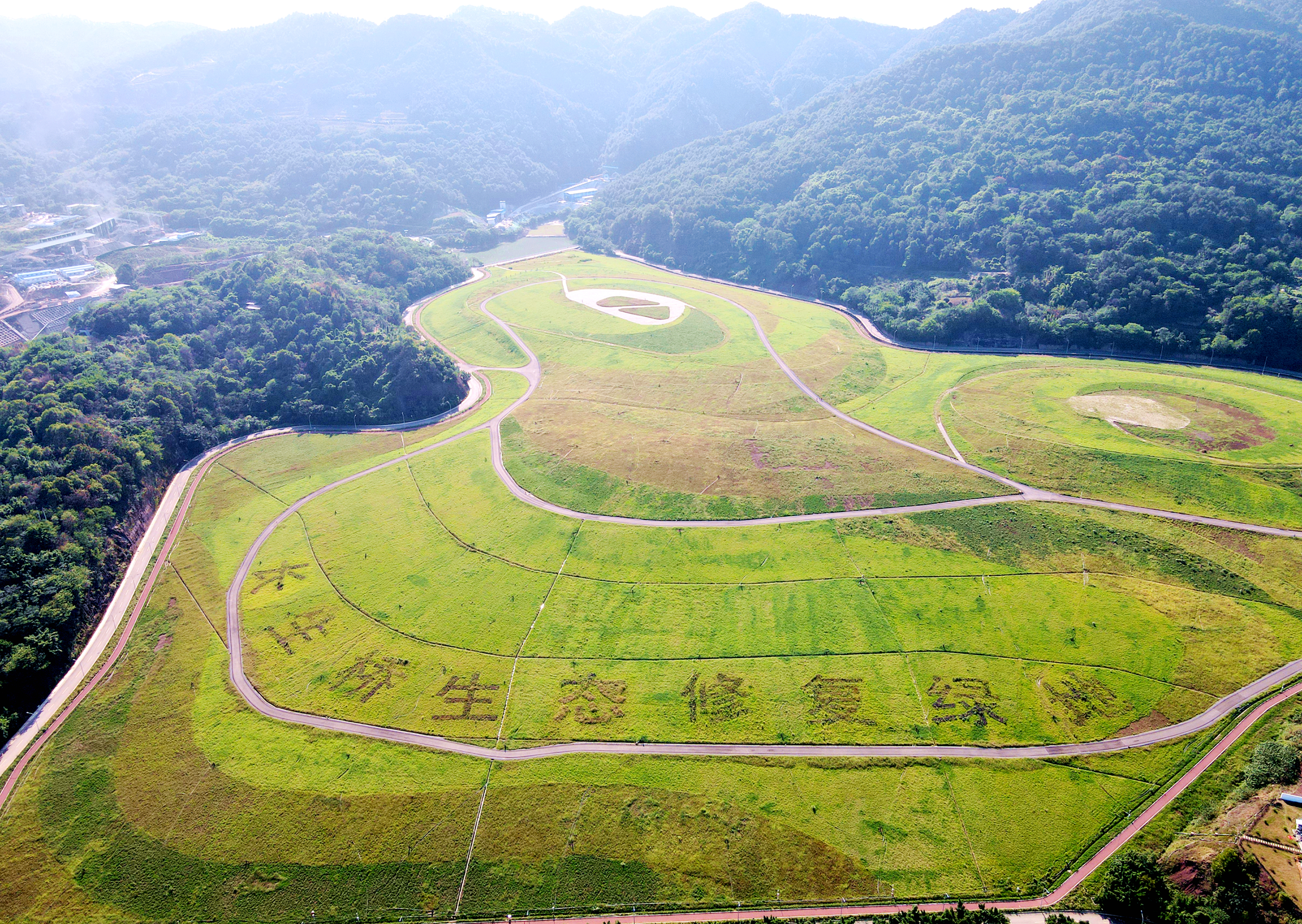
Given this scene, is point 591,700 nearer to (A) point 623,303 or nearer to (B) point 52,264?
(A) point 623,303

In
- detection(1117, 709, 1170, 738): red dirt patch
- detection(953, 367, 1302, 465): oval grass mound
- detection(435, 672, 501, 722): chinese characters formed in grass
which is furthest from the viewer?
detection(953, 367, 1302, 465): oval grass mound

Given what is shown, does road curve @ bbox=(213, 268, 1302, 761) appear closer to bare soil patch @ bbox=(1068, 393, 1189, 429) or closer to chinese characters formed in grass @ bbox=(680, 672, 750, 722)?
chinese characters formed in grass @ bbox=(680, 672, 750, 722)

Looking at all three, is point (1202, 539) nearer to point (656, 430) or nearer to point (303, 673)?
point (656, 430)

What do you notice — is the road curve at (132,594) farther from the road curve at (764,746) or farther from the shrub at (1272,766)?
the shrub at (1272,766)

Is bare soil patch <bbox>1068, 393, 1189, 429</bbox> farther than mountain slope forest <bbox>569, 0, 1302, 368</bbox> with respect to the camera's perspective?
No

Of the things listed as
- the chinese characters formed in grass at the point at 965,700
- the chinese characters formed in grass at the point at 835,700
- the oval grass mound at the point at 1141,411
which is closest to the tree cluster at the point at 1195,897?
the chinese characters formed in grass at the point at 965,700

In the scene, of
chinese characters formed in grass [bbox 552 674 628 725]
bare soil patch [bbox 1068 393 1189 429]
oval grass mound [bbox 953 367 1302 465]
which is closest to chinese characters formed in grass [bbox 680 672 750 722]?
chinese characters formed in grass [bbox 552 674 628 725]
